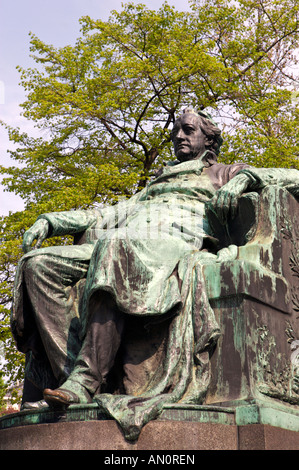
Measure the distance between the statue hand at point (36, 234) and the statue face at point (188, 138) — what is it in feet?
4.40

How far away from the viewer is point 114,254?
4.27 metres

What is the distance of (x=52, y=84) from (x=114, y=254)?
10.2 meters

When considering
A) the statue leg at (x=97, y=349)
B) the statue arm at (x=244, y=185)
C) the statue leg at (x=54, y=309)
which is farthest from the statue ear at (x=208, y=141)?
the statue leg at (x=97, y=349)

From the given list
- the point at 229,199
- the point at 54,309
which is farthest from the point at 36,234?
the point at 229,199

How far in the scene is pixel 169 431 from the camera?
3578 mm

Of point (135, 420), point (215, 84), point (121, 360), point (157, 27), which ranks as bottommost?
point (135, 420)

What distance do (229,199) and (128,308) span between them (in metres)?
1.08

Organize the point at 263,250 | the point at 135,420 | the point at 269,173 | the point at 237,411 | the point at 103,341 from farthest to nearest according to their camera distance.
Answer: the point at 269,173 < the point at 263,250 < the point at 103,341 < the point at 237,411 < the point at 135,420

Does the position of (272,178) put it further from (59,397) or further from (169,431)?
(59,397)

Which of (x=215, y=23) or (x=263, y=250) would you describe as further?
(x=215, y=23)

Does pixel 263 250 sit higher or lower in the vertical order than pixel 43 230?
lower

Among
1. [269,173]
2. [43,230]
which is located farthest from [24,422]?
[269,173]

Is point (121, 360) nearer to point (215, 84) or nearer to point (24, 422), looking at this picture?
point (24, 422)

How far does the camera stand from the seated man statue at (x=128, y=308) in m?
4.02
